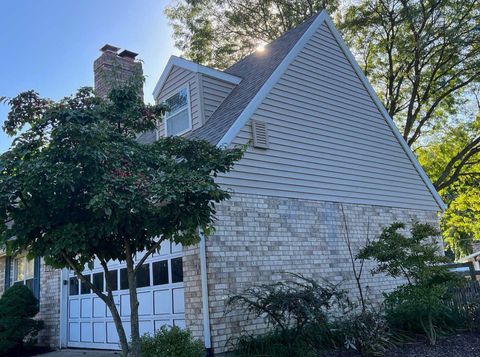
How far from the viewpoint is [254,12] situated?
20078 millimetres

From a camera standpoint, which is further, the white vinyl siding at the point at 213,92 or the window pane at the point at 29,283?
the window pane at the point at 29,283

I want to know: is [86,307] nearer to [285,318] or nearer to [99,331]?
[99,331]

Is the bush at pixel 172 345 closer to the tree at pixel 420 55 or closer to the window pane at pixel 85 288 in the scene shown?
the window pane at pixel 85 288

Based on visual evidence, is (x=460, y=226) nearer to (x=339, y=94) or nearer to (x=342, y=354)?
(x=339, y=94)

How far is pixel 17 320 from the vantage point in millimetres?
11648

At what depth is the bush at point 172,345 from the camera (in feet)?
22.7

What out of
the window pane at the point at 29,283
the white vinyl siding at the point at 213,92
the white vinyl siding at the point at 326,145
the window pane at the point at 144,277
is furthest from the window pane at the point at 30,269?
the white vinyl siding at the point at 326,145

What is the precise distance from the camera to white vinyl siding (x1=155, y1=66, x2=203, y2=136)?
10727mm

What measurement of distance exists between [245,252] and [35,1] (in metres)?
8.75

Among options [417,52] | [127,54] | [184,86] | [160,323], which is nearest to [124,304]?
[160,323]

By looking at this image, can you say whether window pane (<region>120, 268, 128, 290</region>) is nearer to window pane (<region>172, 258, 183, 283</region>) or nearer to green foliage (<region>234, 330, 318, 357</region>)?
window pane (<region>172, 258, 183, 283</region>)

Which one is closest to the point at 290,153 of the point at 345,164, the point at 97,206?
the point at 345,164

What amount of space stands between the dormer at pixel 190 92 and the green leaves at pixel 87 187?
4.16 metres

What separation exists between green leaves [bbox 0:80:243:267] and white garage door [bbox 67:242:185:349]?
2.24m
